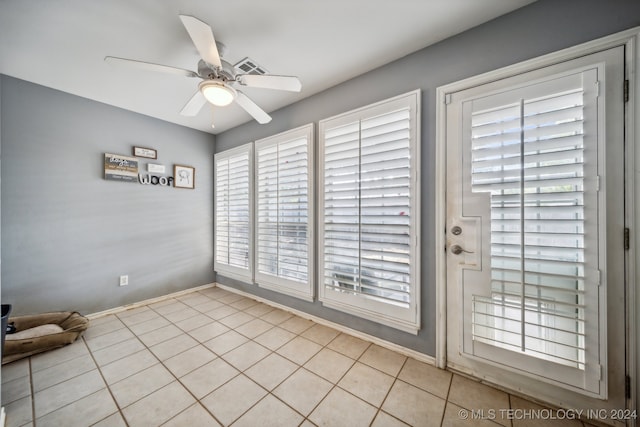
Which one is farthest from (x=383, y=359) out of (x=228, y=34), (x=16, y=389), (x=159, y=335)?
(x=228, y=34)

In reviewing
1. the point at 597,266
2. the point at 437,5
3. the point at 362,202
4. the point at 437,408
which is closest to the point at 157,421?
the point at 437,408

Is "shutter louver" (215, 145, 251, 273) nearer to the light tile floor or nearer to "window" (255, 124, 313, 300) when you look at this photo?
"window" (255, 124, 313, 300)

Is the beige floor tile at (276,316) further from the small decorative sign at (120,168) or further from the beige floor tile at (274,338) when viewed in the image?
the small decorative sign at (120,168)

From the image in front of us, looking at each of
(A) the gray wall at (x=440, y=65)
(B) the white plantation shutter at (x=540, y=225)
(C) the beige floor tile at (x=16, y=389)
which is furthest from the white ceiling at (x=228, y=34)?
(C) the beige floor tile at (x=16, y=389)

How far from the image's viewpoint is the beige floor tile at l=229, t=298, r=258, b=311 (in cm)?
291

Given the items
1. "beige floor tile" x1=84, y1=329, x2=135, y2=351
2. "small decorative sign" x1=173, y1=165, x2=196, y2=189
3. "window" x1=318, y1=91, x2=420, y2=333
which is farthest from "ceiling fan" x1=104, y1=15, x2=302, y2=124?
"beige floor tile" x1=84, y1=329, x2=135, y2=351

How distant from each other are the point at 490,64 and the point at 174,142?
→ 382cm

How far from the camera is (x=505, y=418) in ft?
4.35

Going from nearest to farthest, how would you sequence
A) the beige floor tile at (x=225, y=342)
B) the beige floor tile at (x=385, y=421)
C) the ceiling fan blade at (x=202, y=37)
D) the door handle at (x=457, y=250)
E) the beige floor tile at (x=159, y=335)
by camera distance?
1. the ceiling fan blade at (x=202, y=37)
2. the beige floor tile at (x=385, y=421)
3. the door handle at (x=457, y=250)
4. the beige floor tile at (x=225, y=342)
5. the beige floor tile at (x=159, y=335)

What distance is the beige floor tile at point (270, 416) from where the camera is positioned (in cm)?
129

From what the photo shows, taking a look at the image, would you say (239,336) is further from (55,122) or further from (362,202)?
(55,122)

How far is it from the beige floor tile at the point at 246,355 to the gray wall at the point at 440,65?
2.34ft

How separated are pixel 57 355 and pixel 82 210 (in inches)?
59.6

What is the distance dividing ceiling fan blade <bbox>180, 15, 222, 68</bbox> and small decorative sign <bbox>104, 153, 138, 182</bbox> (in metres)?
2.24
